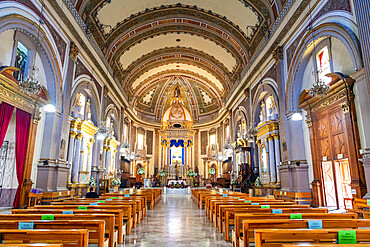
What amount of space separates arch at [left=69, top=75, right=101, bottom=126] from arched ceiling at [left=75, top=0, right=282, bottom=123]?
2.74m

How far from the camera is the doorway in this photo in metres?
8.42

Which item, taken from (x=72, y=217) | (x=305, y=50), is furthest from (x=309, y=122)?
(x=72, y=217)

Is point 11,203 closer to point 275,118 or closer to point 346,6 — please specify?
point 275,118

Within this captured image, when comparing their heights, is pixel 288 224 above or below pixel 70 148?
below

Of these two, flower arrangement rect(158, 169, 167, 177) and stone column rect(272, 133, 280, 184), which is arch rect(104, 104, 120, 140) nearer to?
flower arrangement rect(158, 169, 167, 177)

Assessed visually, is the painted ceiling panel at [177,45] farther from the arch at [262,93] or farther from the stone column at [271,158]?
the stone column at [271,158]

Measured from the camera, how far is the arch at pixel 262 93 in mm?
11781

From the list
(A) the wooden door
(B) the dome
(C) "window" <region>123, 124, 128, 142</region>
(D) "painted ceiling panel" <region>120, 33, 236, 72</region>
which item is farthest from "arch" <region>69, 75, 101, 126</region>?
(B) the dome

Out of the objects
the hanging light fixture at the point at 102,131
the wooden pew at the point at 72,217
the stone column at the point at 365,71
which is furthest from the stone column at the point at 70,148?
the stone column at the point at 365,71

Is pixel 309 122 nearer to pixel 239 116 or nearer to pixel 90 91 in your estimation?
pixel 239 116

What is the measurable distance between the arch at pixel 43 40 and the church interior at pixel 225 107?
5 centimetres

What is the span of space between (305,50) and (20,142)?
11.0m

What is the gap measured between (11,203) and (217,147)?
755 inches

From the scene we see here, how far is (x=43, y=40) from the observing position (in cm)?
863
